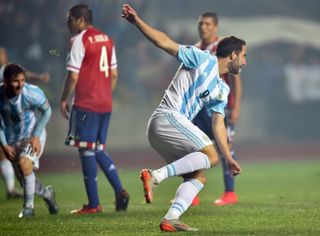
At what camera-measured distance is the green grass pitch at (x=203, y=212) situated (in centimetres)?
843

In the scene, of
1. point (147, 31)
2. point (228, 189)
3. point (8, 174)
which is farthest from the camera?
point (8, 174)

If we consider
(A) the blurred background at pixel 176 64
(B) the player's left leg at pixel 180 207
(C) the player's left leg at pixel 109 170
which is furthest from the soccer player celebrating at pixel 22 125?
(A) the blurred background at pixel 176 64

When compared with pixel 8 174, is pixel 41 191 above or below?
below

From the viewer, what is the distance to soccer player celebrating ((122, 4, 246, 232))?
26.2 ft

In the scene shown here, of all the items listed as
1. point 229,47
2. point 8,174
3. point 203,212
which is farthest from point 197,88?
point 8,174

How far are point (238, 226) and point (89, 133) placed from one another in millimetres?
2336

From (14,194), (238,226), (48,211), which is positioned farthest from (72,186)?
(238,226)

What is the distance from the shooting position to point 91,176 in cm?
1031

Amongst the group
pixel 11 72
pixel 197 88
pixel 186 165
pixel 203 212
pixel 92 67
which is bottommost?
pixel 203 212

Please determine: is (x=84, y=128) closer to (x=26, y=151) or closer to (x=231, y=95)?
(x=26, y=151)

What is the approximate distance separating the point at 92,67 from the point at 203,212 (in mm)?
1898

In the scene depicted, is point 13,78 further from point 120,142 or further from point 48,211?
point 120,142

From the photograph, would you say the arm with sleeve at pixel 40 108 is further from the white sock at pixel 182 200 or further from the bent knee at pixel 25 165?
the white sock at pixel 182 200

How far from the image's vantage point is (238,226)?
339 inches
